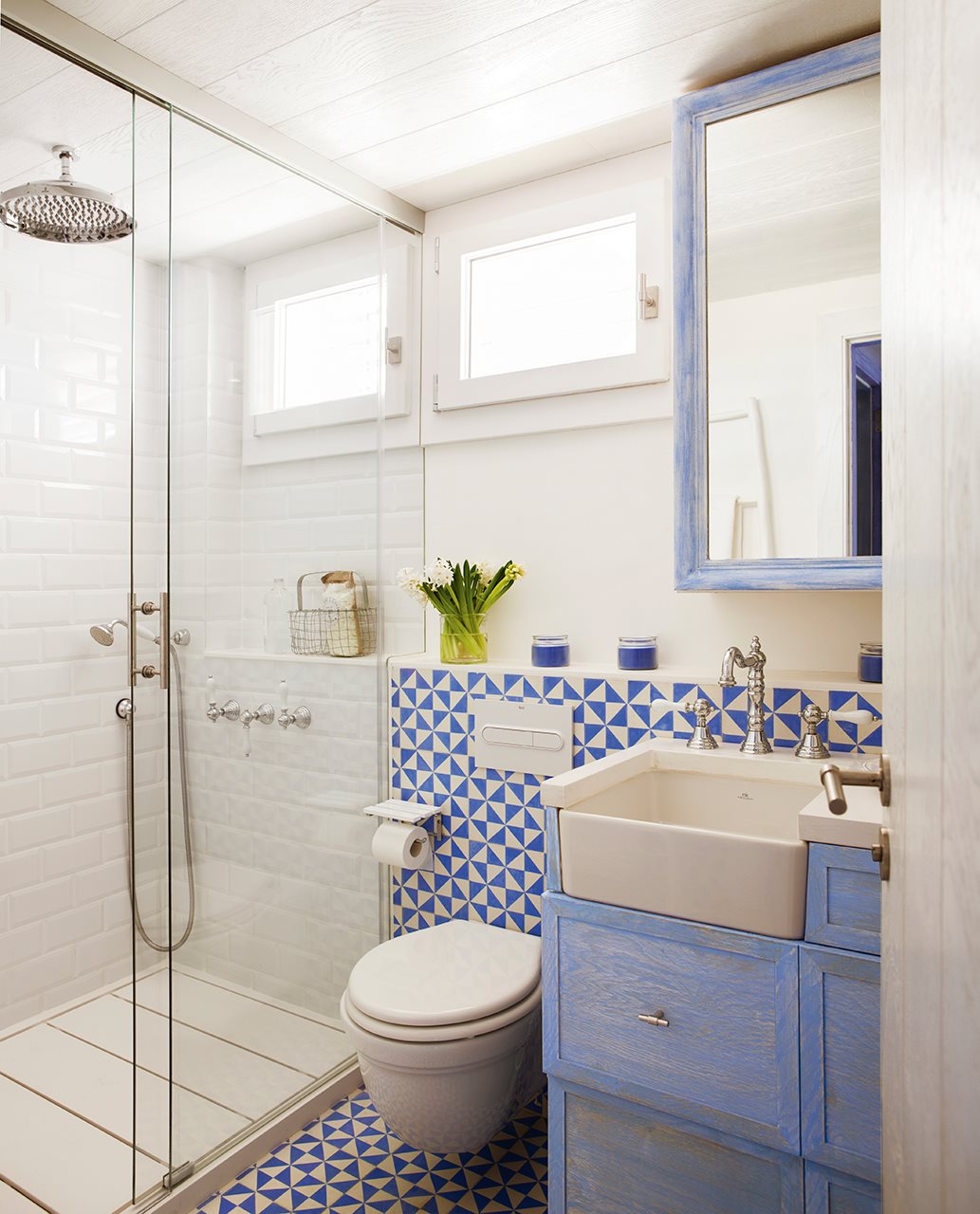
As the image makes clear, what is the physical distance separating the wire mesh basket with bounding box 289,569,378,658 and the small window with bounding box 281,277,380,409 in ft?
1.48

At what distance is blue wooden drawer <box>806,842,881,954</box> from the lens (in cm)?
132

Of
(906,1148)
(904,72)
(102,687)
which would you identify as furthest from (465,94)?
(906,1148)

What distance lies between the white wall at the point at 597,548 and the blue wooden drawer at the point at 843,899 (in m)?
0.66

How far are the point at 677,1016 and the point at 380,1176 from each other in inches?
34.8

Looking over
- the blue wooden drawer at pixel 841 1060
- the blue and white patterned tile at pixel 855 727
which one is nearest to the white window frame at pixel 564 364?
the blue and white patterned tile at pixel 855 727

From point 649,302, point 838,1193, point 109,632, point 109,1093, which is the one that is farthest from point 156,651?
point 838,1193

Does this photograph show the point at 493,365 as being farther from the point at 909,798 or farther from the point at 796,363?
the point at 909,798

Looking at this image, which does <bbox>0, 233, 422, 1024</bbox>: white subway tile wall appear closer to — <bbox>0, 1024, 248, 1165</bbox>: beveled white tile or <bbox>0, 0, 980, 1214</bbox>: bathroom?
<bbox>0, 0, 980, 1214</bbox>: bathroom

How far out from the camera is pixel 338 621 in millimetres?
2211

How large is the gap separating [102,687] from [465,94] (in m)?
1.81

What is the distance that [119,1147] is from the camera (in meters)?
1.92

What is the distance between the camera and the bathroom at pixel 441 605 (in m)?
1.53

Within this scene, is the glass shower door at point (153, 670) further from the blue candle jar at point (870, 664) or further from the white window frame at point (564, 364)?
the blue candle jar at point (870, 664)

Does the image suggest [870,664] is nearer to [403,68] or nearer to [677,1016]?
[677,1016]
